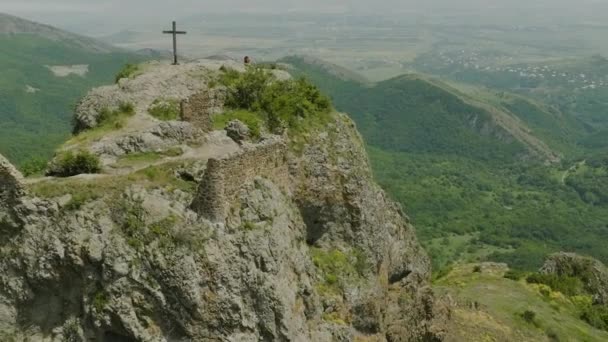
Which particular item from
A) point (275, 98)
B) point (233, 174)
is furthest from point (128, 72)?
point (233, 174)

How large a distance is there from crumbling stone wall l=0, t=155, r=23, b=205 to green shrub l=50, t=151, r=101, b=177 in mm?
3144

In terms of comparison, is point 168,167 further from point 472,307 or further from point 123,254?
point 472,307

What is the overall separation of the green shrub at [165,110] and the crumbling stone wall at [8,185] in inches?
373

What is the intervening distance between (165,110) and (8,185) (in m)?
10.4

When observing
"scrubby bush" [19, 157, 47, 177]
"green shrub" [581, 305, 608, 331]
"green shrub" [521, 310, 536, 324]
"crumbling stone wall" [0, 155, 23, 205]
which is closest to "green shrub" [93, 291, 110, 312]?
"crumbling stone wall" [0, 155, 23, 205]

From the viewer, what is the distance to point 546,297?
186ft

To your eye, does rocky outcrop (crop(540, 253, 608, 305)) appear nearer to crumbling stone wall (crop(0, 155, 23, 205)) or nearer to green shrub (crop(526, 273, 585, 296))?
green shrub (crop(526, 273, 585, 296))

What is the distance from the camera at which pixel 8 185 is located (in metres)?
21.0

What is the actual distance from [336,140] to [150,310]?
14.0 m

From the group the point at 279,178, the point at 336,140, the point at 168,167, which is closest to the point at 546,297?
the point at 336,140

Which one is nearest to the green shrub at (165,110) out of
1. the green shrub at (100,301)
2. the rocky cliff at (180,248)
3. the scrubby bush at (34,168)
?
the rocky cliff at (180,248)

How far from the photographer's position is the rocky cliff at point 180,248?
20609mm

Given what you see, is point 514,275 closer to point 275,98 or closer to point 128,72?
point 275,98

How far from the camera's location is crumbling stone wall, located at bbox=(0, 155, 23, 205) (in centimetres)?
2092
